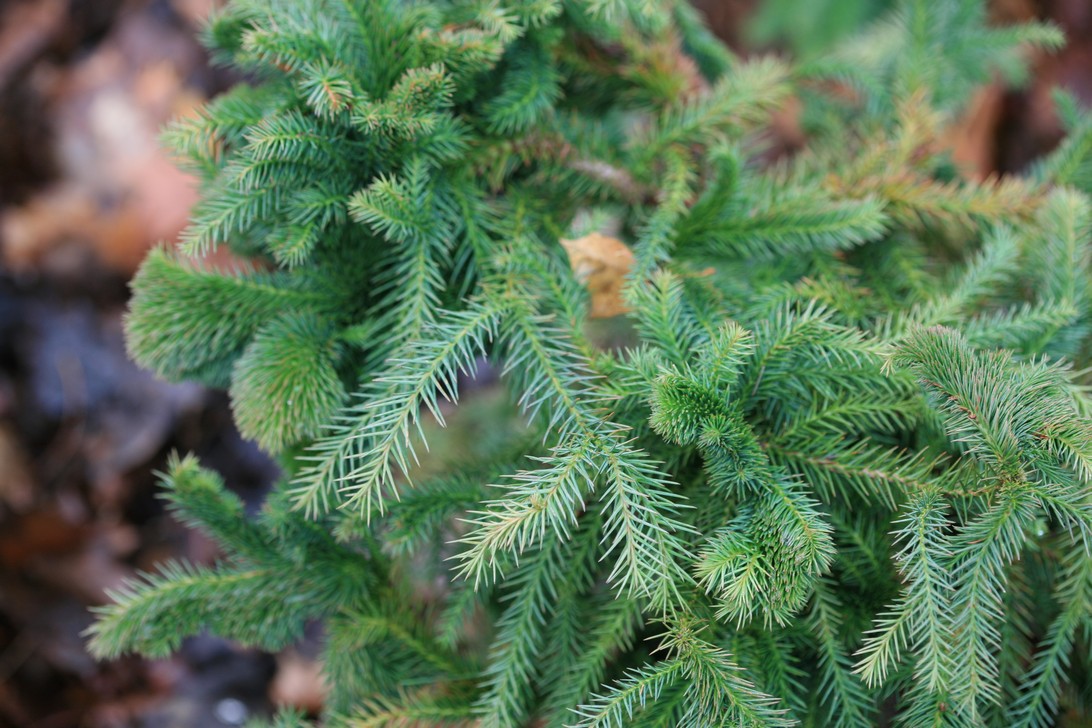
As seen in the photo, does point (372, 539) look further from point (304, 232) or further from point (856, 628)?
point (856, 628)

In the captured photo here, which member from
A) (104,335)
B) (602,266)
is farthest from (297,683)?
(602,266)

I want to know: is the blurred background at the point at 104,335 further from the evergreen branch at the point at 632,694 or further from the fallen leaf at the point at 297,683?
the evergreen branch at the point at 632,694

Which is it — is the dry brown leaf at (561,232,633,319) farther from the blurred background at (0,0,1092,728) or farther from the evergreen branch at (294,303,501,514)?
the blurred background at (0,0,1092,728)

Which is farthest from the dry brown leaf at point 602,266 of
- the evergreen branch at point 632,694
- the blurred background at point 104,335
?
the blurred background at point 104,335

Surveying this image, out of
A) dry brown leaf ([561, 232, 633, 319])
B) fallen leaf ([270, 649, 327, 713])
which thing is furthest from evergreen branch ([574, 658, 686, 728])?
fallen leaf ([270, 649, 327, 713])

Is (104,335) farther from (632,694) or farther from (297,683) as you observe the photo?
(632,694)
